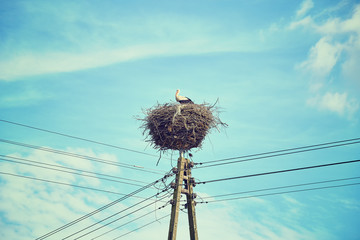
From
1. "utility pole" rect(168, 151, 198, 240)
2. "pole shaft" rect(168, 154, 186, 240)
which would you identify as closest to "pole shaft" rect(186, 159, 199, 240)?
"utility pole" rect(168, 151, 198, 240)

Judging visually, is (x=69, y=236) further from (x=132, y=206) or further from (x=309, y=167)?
(x=309, y=167)

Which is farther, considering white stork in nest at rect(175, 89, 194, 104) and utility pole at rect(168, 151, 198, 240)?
white stork in nest at rect(175, 89, 194, 104)

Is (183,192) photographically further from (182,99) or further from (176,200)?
(182,99)

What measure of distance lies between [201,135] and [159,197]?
235cm

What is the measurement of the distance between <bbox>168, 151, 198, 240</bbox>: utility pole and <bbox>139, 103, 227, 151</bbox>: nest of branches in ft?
1.65

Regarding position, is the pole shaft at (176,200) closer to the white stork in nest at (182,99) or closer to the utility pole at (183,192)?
the utility pole at (183,192)

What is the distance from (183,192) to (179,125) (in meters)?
2.03

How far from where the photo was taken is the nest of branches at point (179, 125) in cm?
1003

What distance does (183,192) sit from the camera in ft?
30.7

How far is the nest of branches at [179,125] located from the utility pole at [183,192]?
19.8 inches

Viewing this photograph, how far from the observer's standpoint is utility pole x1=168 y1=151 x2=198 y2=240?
345 inches

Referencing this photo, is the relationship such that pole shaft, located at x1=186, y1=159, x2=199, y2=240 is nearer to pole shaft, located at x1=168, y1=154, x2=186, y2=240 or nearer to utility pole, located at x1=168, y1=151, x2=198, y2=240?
utility pole, located at x1=168, y1=151, x2=198, y2=240

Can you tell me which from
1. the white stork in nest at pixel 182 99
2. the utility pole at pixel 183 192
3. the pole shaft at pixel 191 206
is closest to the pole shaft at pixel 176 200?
the utility pole at pixel 183 192

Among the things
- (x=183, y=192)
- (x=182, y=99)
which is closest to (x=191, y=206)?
(x=183, y=192)
